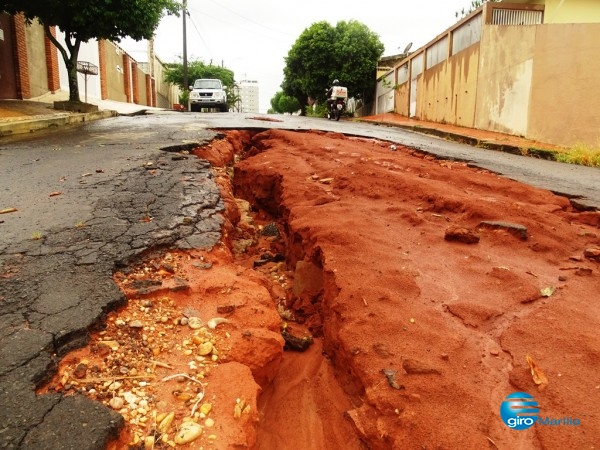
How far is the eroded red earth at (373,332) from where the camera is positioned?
1.74 meters

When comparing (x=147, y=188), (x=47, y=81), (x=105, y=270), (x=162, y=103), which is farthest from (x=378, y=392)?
(x=162, y=103)

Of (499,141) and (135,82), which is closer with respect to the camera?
(499,141)

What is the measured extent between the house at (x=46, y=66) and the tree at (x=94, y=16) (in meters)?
2.13

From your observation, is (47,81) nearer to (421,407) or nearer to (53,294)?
(53,294)

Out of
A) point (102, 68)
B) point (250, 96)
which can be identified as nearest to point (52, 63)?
point (102, 68)

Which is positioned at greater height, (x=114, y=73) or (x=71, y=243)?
(x=114, y=73)

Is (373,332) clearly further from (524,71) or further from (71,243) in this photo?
(524,71)

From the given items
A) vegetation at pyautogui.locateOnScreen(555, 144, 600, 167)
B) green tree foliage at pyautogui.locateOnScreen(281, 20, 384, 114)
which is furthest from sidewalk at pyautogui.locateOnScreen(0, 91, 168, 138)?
green tree foliage at pyautogui.locateOnScreen(281, 20, 384, 114)

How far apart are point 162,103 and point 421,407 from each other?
41.3m

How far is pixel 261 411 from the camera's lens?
7.39 feet

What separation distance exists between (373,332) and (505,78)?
11.0 meters

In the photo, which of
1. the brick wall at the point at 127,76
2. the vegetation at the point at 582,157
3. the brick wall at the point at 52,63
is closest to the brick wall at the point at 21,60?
the brick wall at the point at 52,63

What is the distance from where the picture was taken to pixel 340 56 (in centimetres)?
2369

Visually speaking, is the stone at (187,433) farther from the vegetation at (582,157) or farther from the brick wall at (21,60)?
the brick wall at (21,60)
